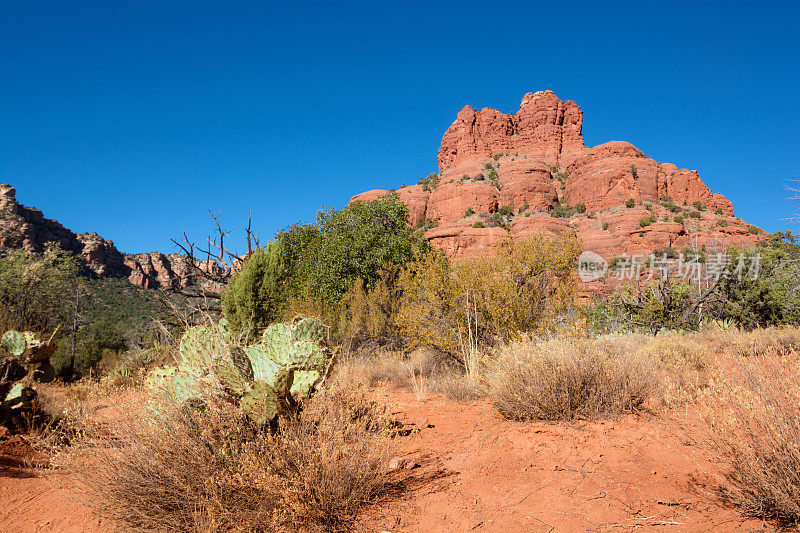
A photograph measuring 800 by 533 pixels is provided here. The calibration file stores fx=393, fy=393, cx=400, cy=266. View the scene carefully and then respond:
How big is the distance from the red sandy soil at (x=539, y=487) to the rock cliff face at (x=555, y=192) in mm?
38852

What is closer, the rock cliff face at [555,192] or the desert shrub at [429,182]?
the rock cliff face at [555,192]

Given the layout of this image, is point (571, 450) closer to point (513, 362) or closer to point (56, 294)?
point (513, 362)

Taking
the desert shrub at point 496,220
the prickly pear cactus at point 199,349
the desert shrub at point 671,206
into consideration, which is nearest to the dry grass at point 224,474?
the prickly pear cactus at point 199,349

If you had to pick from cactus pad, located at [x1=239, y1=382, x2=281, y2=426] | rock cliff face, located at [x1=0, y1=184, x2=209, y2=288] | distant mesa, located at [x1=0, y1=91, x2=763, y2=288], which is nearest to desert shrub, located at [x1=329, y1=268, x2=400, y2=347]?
cactus pad, located at [x1=239, y1=382, x2=281, y2=426]

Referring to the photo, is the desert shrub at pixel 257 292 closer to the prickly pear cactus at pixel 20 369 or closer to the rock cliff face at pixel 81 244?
the prickly pear cactus at pixel 20 369

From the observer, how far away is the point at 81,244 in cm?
6481

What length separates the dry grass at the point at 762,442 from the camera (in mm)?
2350

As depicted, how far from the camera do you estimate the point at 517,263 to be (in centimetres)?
851

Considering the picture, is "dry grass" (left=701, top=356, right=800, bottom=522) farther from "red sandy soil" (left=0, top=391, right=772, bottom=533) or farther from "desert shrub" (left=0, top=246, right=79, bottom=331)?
"desert shrub" (left=0, top=246, right=79, bottom=331)

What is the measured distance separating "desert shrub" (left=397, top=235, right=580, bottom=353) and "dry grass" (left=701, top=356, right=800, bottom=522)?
4776 mm

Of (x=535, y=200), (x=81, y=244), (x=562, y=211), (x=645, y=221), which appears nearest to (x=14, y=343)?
(x=645, y=221)

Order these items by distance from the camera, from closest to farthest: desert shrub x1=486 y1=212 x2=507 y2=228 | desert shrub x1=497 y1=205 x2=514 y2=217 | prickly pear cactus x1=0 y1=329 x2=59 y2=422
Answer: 1. prickly pear cactus x1=0 y1=329 x2=59 y2=422
2. desert shrub x1=486 y1=212 x2=507 y2=228
3. desert shrub x1=497 y1=205 x2=514 y2=217

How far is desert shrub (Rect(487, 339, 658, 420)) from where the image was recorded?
457 centimetres

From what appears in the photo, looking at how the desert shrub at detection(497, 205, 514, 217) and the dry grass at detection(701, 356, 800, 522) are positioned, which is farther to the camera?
the desert shrub at detection(497, 205, 514, 217)
